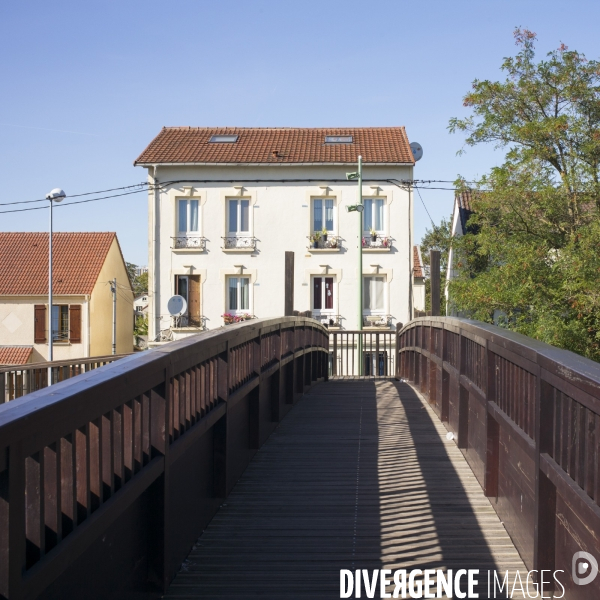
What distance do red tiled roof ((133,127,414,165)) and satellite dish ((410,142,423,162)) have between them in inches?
16.7

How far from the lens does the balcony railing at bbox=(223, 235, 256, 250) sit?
110 feet

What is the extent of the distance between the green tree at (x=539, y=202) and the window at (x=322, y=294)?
12.4 meters

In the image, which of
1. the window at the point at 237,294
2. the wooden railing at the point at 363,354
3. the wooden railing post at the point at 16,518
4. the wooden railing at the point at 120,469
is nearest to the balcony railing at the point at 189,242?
the window at the point at 237,294

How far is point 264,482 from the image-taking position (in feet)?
21.4

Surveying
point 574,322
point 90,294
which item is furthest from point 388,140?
point 574,322

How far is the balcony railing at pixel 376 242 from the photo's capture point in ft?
109

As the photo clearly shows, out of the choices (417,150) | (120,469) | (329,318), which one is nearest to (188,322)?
(329,318)

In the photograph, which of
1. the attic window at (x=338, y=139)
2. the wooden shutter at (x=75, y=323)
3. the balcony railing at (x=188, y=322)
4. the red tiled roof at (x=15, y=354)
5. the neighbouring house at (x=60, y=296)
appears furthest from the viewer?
the neighbouring house at (x=60, y=296)

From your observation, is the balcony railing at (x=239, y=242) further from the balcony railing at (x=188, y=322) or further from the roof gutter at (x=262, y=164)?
the balcony railing at (x=188, y=322)

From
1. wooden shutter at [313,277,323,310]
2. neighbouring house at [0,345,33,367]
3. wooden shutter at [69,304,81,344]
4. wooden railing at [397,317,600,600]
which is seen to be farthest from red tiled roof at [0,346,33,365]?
wooden railing at [397,317,600,600]

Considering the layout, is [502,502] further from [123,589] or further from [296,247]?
[296,247]

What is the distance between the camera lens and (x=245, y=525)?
5.32 metres

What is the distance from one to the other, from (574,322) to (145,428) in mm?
14663

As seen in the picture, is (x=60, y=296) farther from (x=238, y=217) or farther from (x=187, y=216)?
(x=238, y=217)
